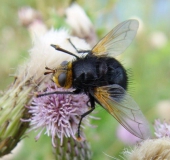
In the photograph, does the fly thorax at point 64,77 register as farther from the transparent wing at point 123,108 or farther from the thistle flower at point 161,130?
the thistle flower at point 161,130

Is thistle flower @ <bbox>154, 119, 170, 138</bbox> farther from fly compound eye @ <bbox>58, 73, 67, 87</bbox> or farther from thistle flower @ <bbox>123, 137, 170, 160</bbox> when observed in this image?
fly compound eye @ <bbox>58, 73, 67, 87</bbox>

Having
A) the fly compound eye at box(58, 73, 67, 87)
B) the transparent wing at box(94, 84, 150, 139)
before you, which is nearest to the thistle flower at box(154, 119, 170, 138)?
the transparent wing at box(94, 84, 150, 139)

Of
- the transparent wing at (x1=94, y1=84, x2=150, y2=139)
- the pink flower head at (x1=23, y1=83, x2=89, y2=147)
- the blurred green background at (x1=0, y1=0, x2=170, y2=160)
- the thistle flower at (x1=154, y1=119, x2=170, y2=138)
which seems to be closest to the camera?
the transparent wing at (x1=94, y1=84, x2=150, y2=139)

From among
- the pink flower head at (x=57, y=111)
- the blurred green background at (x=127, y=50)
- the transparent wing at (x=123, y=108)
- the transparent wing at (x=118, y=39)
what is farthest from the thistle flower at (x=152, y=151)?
the blurred green background at (x=127, y=50)

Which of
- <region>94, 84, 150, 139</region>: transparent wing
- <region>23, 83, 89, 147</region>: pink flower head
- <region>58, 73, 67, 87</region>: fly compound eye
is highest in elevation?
<region>58, 73, 67, 87</region>: fly compound eye

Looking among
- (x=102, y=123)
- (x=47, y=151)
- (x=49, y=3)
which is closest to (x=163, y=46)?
(x=49, y=3)

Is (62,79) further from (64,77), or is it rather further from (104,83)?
(104,83)

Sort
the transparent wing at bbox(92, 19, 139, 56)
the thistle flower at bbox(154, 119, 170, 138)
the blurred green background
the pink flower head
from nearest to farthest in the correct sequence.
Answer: the thistle flower at bbox(154, 119, 170, 138)
the pink flower head
the transparent wing at bbox(92, 19, 139, 56)
the blurred green background
